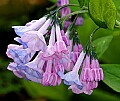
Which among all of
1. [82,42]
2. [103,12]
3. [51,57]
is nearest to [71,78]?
[51,57]

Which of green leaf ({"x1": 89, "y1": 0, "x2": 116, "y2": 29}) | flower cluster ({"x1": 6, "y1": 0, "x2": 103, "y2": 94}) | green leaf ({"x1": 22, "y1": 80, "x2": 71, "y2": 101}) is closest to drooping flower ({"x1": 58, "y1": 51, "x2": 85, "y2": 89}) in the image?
flower cluster ({"x1": 6, "y1": 0, "x2": 103, "y2": 94})

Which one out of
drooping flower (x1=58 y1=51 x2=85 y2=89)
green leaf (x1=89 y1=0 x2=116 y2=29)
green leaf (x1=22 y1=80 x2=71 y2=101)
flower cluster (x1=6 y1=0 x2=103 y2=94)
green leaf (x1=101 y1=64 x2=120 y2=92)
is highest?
green leaf (x1=89 y1=0 x2=116 y2=29)

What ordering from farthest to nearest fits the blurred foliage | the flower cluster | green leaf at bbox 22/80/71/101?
green leaf at bbox 22/80/71/101 → the blurred foliage → the flower cluster

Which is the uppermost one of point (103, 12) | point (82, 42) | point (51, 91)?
point (103, 12)

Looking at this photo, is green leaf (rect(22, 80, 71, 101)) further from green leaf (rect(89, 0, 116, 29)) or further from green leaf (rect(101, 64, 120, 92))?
green leaf (rect(89, 0, 116, 29))

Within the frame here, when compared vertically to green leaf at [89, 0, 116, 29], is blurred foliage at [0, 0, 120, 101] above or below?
below

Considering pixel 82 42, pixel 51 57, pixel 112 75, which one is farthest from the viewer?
pixel 82 42

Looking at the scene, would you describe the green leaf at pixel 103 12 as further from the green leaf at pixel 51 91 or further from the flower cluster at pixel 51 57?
the green leaf at pixel 51 91

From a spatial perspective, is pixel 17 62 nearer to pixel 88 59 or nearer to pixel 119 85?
pixel 88 59

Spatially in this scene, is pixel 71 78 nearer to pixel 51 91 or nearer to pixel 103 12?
pixel 103 12
